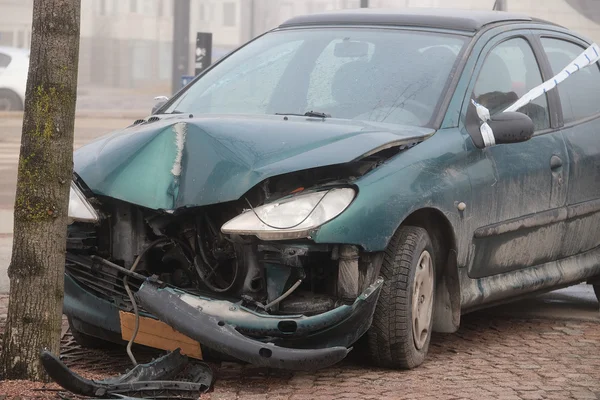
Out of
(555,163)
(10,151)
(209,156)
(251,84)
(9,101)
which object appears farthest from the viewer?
(9,101)

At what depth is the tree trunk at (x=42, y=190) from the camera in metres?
4.75

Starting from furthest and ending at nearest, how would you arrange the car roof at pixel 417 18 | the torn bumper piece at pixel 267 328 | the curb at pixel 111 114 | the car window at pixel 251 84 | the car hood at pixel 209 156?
the curb at pixel 111 114
the car roof at pixel 417 18
the car window at pixel 251 84
the car hood at pixel 209 156
the torn bumper piece at pixel 267 328

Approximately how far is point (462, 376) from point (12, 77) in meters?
→ 23.3

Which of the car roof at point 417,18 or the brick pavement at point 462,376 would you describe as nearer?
the brick pavement at point 462,376

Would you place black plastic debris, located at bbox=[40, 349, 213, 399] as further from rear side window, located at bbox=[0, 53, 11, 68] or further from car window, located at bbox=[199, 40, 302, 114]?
rear side window, located at bbox=[0, 53, 11, 68]

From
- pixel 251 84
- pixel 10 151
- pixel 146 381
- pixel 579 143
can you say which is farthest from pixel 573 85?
pixel 10 151

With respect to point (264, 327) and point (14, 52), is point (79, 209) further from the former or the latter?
point (14, 52)

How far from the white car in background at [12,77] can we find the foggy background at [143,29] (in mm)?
10656

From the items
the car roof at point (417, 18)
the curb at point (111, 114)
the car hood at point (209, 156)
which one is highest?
the curb at point (111, 114)

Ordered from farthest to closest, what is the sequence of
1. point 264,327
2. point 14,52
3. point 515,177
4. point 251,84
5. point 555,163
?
point 14,52 < point 555,163 < point 251,84 < point 515,177 < point 264,327

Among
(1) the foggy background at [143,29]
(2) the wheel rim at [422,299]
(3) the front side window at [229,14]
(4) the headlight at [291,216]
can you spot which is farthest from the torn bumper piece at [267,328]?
(3) the front side window at [229,14]

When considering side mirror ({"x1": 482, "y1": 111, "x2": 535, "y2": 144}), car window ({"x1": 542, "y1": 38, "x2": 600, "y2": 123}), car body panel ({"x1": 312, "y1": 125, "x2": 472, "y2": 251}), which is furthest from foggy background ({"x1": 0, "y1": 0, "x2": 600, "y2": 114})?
car body panel ({"x1": 312, "y1": 125, "x2": 472, "y2": 251})

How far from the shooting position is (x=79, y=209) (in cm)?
533

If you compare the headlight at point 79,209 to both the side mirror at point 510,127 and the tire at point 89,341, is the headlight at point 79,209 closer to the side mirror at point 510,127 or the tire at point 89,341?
the tire at point 89,341
